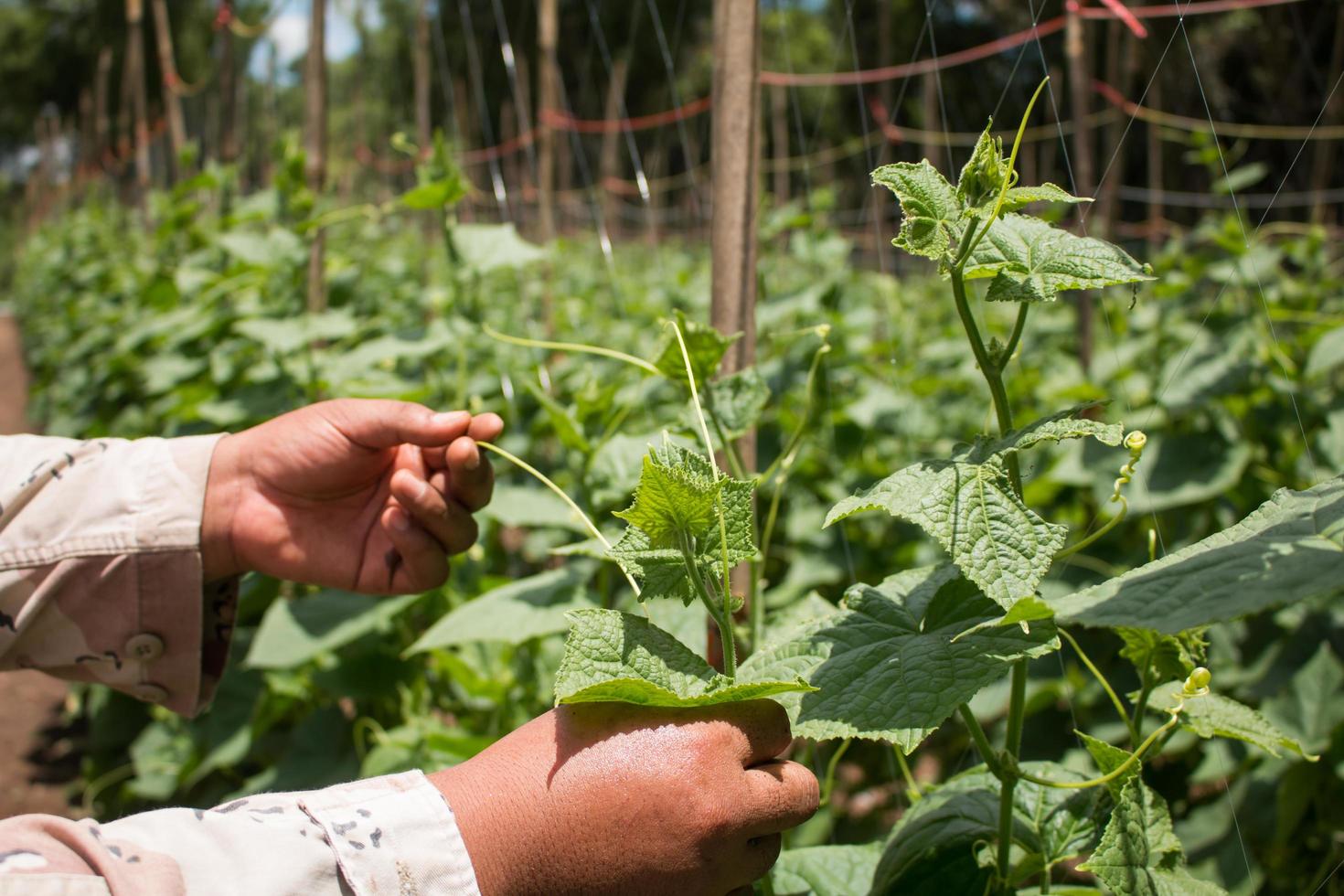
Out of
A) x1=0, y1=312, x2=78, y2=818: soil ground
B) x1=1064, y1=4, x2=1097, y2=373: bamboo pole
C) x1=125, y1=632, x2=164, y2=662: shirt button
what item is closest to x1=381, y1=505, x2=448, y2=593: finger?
x1=125, y1=632, x2=164, y2=662: shirt button

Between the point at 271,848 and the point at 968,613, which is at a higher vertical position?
the point at 968,613

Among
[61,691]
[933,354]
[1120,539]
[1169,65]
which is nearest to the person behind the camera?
[1120,539]

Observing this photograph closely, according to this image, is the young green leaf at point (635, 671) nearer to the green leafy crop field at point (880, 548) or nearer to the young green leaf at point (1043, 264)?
the green leafy crop field at point (880, 548)

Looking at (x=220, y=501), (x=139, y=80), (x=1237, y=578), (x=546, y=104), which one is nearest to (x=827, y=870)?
(x=1237, y=578)

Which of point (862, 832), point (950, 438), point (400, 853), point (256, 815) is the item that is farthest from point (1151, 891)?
point (950, 438)

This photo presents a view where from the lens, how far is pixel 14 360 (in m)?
13.5

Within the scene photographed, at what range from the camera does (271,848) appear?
866mm

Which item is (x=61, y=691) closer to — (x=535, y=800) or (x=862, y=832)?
(x=862, y=832)

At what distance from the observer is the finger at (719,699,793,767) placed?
885 mm

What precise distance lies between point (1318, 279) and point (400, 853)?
321 centimetres

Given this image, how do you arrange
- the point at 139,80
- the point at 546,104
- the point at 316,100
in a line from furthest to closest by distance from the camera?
1. the point at 139,80
2. the point at 546,104
3. the point at 316,100

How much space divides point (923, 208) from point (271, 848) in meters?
0.71

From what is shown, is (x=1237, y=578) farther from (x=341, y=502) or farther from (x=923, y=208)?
(x=341, y=502)

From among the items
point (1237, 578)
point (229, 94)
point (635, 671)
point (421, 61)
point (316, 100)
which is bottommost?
point (635, 671)
